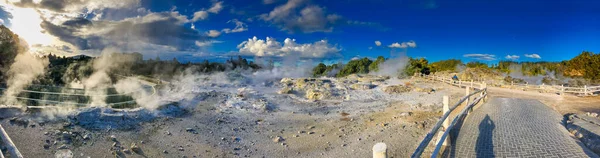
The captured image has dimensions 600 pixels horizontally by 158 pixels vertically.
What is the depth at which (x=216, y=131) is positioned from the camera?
10914mm

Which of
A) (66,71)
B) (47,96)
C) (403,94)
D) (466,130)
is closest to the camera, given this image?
(466,130)

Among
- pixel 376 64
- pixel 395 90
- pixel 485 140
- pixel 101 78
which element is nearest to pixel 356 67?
pixel 376 64

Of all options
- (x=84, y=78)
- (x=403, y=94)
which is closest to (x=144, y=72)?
(x=84, y=78)

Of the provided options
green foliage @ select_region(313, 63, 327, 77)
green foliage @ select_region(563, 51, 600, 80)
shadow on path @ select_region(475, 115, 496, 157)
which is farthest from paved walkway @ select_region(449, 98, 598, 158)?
green foliage @ select_region(313, 63, 327, 77)

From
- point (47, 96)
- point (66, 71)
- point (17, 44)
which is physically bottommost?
point (47, 96)

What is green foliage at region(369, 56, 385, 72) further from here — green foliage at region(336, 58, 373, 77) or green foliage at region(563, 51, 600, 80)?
green foliage at region(563, 51, 600, 80)

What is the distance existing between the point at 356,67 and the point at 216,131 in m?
49.5

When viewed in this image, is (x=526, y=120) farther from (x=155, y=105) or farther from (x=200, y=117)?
(x=155, y=105)

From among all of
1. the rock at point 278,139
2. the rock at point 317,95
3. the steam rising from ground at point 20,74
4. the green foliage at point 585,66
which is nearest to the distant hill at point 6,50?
the steam rising from ground at point 20,74

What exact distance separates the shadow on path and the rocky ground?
1.93 metres

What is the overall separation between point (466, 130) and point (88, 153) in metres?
10.2

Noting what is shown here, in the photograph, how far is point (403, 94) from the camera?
71.3 feet

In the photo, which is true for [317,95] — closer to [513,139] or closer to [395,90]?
[395,90]

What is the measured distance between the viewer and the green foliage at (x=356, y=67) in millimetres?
56231
